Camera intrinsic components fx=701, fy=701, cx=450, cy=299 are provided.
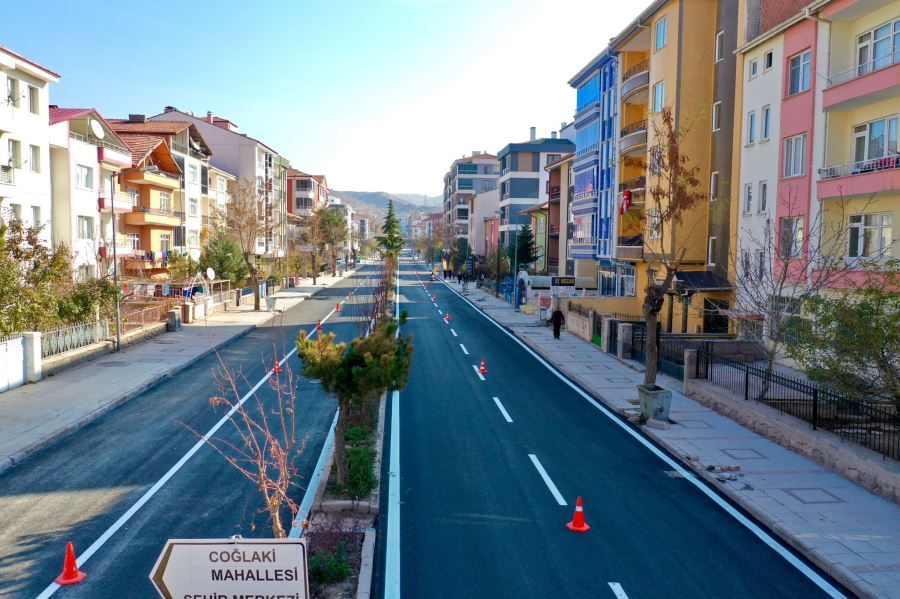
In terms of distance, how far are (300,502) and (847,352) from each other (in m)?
11.0

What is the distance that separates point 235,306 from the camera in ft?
163

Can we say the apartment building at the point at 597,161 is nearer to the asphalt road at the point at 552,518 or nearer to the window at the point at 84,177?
the asphalt road at the point at 552,518

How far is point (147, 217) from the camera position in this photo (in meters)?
47.7

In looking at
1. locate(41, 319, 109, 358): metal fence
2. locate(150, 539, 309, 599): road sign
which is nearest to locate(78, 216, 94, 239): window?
locate(41, 319, 109, 358): metal fence

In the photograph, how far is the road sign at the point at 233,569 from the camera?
4633 millimetres

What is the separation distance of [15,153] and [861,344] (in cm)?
3679

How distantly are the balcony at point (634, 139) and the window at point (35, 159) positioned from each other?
30.7 m

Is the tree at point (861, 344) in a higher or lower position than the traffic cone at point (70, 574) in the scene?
higher

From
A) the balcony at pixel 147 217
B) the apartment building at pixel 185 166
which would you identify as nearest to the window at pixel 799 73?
the balcony at pixel 147 217

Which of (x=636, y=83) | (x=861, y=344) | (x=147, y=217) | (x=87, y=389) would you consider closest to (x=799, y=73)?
(x=636, y=83)

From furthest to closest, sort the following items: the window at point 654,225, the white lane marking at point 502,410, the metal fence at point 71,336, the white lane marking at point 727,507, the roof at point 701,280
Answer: the roof at point 701,280
the metal fence at point 71,336
the window at point 654,225
the white lane marking at point 502,410
the white lane marking at point 727,507

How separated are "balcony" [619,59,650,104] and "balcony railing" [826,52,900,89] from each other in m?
14.6

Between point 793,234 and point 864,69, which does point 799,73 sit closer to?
point 864,69

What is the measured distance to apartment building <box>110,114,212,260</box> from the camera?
54.0 metres
